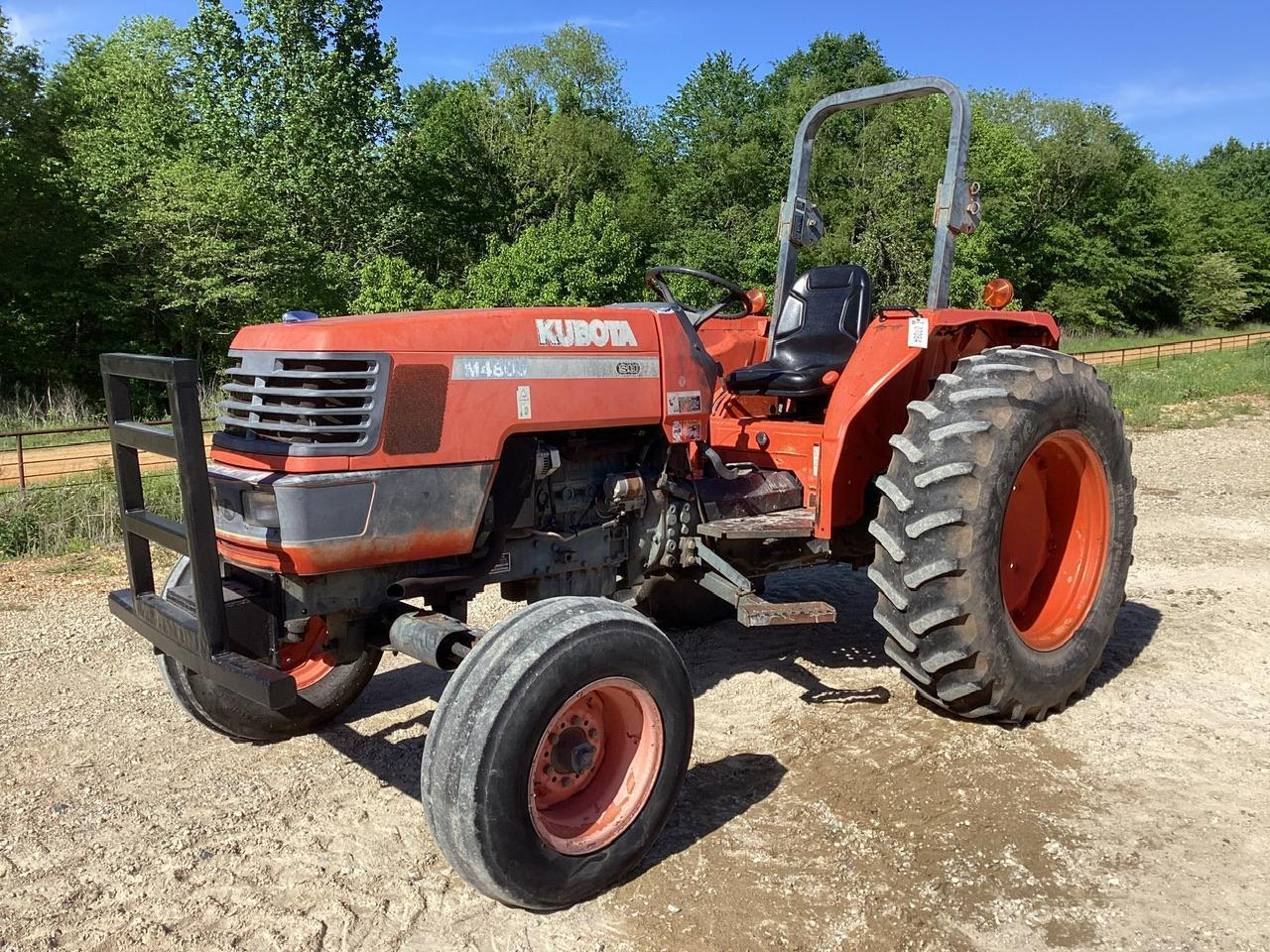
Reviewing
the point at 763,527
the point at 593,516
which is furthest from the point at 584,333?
the point at 763,527

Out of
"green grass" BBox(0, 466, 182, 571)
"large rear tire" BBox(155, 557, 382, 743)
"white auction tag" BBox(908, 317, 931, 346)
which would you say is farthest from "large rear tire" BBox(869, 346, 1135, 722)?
"green grass" BBox(0, 466, 182, 571)

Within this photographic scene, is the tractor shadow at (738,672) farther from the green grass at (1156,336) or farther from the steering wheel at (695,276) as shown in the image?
the green grass at (1156,336)

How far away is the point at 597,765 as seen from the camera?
2.98 metres

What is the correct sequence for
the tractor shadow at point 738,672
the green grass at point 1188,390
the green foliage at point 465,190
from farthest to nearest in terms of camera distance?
1. the green foliage at point 465,190
2. the green grass at point 1188,390
3. the tractor shadow at point 738,672

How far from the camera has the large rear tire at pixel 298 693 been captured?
139 inches

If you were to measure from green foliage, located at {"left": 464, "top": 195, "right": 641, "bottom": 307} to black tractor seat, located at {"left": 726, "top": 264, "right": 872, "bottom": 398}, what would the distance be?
19.2m

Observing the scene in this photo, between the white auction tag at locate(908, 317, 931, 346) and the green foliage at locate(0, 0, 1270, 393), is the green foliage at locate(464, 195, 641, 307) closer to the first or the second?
the green foliage at locate(0, 0, 1270, 393)

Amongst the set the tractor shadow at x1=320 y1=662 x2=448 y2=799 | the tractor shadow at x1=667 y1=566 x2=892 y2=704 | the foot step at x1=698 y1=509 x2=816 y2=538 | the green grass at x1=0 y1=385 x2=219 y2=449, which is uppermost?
the foot step at x1=698 y1=509 x2=816 y2=538

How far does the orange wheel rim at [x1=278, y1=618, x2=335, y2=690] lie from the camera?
3725 millimetres

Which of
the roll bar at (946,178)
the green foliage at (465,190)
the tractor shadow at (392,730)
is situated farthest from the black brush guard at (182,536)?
the green foliage at (465,190)

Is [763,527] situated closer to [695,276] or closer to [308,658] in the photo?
[695,276]

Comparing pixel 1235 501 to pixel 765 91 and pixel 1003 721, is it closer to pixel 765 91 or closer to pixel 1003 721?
pixel 1003 721

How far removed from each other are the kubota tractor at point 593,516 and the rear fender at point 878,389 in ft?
0.05

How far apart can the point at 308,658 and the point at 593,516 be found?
1.32m
